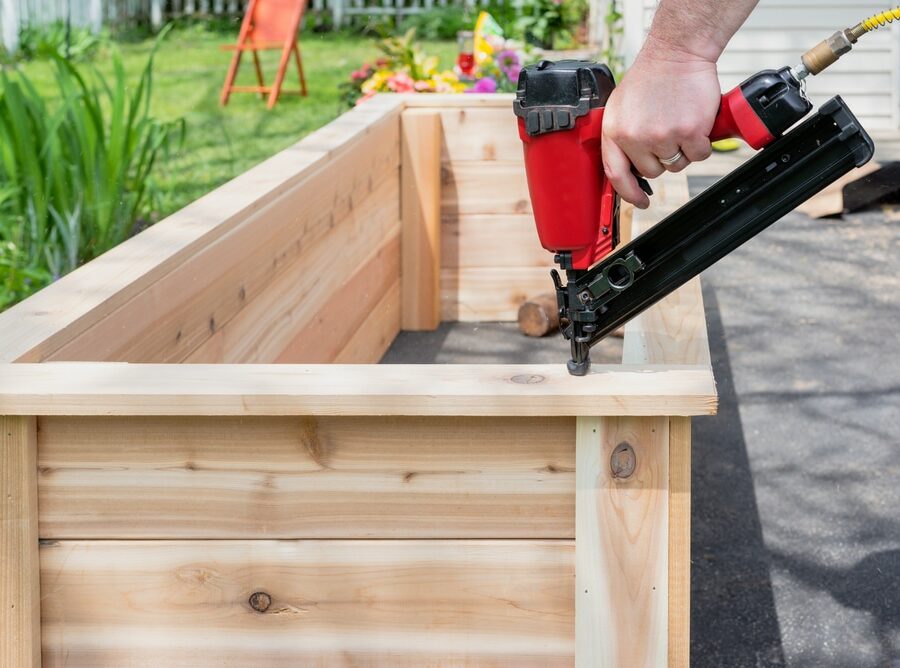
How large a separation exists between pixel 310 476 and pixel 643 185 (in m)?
0.52

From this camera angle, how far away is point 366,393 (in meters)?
1.33

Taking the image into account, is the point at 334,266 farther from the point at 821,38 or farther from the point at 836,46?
the point at 821,38

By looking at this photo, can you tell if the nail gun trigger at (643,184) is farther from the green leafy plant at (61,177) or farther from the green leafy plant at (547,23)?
the green leafy plant at (547,23)

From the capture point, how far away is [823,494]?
289 cm

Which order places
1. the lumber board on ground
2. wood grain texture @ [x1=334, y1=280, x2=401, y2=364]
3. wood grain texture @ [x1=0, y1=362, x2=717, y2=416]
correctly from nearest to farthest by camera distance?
wood grain texture @ [x1=0, y1=362, x2=717, y2=416], the lumber board on ground, wood grain texture @ [x1=334, y1=280, x2=401, y2=364]

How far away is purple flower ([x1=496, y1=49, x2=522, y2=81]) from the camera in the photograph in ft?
16.2

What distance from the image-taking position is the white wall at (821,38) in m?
7.65

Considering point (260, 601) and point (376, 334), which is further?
point (376, 334)

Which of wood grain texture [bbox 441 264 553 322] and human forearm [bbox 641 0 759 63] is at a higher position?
human forearm [bbox 641 0 759 63]

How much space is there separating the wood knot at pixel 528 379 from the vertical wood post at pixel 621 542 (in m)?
0.07

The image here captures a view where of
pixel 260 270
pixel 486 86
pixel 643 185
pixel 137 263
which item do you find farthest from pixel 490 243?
pixel 643 185

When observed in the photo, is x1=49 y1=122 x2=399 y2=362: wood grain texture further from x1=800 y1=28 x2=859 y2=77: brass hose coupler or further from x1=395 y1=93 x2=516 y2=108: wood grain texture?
x1=800 y1=28 x2=859 y2=77: brass hose coupler

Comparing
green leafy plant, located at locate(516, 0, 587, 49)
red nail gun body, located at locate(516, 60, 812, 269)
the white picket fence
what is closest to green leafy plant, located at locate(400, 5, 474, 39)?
the white picket fence

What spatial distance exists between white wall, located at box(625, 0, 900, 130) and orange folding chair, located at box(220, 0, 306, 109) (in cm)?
290
